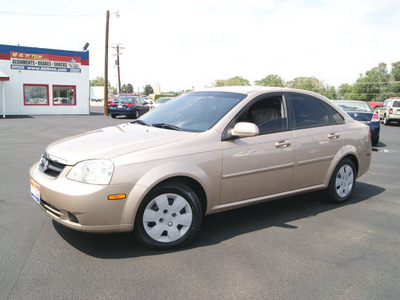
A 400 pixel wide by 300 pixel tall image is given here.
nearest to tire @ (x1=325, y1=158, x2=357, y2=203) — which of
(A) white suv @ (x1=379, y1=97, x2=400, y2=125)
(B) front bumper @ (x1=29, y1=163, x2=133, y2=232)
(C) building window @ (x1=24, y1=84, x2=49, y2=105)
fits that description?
(B) front bumper @ (x1=29, y1=163, x2=133, y2=232)

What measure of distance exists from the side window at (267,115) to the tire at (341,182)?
48.6 inches

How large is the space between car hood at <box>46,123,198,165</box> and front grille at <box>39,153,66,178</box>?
6 centimetres

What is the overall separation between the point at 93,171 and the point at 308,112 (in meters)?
3.09

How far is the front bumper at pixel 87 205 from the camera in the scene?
3.38 m

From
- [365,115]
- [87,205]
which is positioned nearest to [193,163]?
[87,205]

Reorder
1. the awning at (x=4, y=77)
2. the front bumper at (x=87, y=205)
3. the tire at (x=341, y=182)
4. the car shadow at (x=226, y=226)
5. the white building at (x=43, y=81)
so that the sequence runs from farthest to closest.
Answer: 1. the white building at (x=43, y=81)
2. the awning at (x=4, y=77)
3. the tire at (x=341, y=182)
4. the car shadow at (x=226, y=226)
5. the front bumper at (x=87, y=205)

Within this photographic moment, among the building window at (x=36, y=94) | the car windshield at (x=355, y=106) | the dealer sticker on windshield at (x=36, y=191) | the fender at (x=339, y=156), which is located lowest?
the dealer sticker on windshield at (x=36, y=191)

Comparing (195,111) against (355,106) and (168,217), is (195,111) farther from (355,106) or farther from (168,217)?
(355,106)

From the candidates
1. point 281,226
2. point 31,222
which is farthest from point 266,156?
point 31,222

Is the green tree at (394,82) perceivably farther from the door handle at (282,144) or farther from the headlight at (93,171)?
the headlight at (93,171)

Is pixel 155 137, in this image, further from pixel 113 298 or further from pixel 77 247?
pixel 113 298

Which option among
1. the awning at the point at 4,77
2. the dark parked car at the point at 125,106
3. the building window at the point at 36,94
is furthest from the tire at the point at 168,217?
the building window at the point at 36,94

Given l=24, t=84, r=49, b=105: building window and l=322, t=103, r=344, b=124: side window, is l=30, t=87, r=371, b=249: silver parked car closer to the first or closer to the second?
l=322, t=103, r=344, b=124: side window

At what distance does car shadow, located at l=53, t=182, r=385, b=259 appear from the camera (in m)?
3.79
